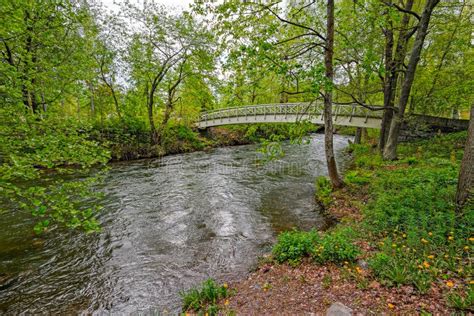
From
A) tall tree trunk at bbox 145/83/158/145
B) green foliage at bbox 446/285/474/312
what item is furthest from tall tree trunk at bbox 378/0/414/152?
tall tree trunk at bbox 145/83/158/145

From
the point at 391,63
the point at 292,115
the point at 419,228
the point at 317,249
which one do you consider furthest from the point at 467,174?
the point at 292,115

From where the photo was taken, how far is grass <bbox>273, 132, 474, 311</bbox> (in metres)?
2.69

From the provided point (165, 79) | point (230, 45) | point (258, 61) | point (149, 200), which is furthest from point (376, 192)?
point (165, 79)

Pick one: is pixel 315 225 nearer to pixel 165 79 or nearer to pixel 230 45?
pixel 230 45

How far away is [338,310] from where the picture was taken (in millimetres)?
2443

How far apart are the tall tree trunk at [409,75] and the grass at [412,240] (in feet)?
8.15

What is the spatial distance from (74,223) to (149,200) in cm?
482

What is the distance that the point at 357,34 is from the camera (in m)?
7.18

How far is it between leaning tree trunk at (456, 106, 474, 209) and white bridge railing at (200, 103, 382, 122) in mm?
3192

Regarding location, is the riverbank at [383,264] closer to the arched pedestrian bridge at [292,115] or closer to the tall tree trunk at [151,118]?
the arched pedestrian bridge at [292,115]

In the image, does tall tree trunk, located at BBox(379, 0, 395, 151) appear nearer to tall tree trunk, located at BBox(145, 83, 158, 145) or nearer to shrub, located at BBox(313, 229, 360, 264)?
shrub, located at BBox(313, 229, 360, 264)

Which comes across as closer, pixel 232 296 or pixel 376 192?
pixel 232 296

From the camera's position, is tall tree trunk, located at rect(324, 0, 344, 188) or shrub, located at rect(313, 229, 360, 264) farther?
tall tree trunk, located at rect(324, 0, 344, 188)

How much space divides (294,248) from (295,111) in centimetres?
1267
